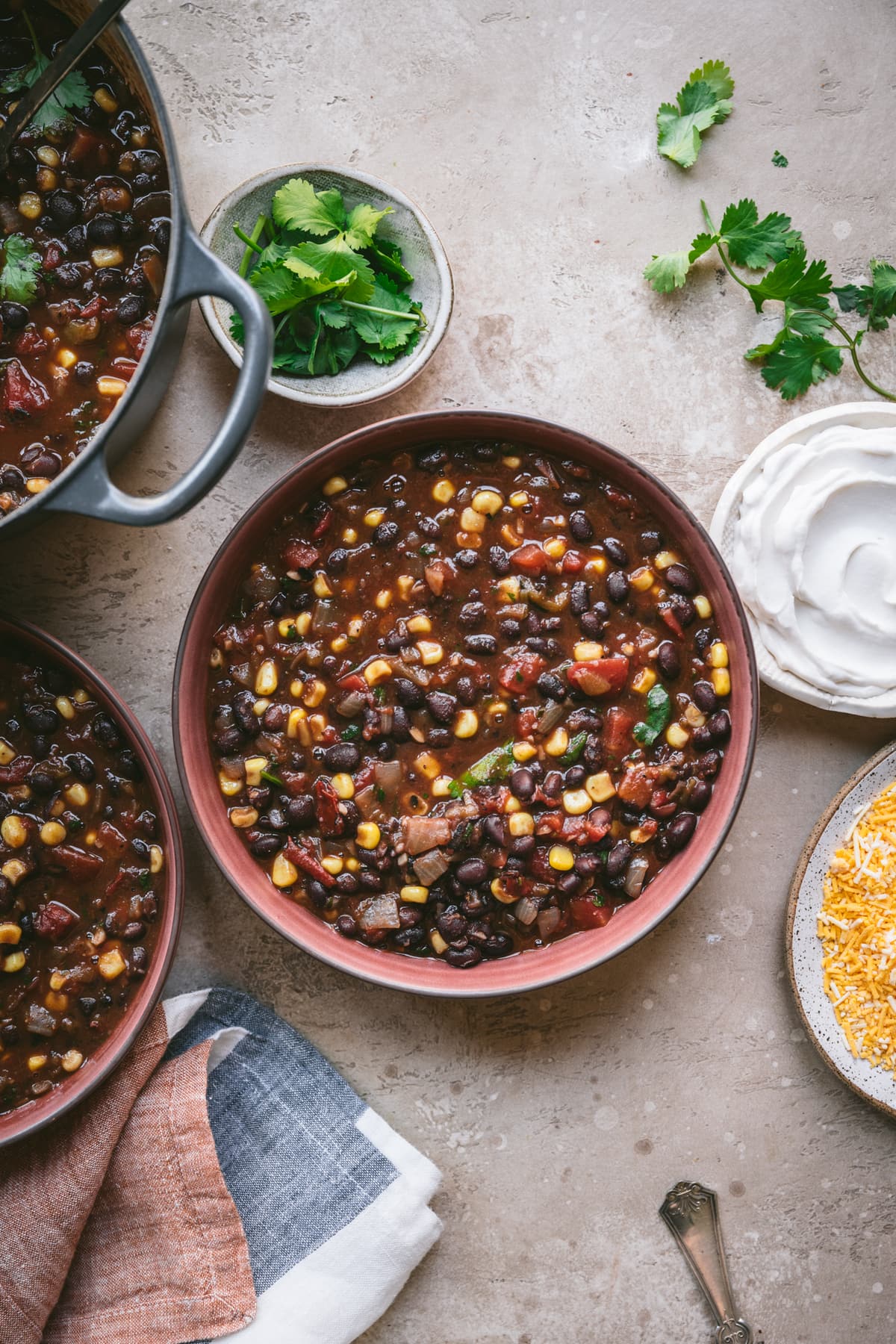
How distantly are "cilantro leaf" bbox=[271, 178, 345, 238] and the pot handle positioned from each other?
0.73 meters

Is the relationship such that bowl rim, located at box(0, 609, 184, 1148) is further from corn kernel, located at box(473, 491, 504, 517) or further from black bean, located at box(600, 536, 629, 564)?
black bean, located at box(600, 536, 629, 564)

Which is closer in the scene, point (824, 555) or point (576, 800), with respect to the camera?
point (576, 800)

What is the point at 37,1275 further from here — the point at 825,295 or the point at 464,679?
the point at 825,295

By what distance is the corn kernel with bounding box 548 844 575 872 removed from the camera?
2779 mm

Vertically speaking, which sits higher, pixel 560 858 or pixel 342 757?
pixel 342 757

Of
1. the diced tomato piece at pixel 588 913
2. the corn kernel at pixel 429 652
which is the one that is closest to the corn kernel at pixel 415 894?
the diced tomato piece at pixel 588 913

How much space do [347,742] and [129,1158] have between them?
1399 mm

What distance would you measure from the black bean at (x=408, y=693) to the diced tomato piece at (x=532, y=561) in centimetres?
44

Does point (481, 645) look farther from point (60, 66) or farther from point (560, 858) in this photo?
point (60, 66)

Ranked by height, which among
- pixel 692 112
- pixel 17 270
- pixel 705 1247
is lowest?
pixel 705 1247

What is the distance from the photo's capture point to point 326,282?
8.93 ft

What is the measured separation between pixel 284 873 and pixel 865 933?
1.74 m

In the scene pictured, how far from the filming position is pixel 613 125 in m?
3.07

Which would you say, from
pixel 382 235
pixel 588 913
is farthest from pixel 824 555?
pixel 382 235
